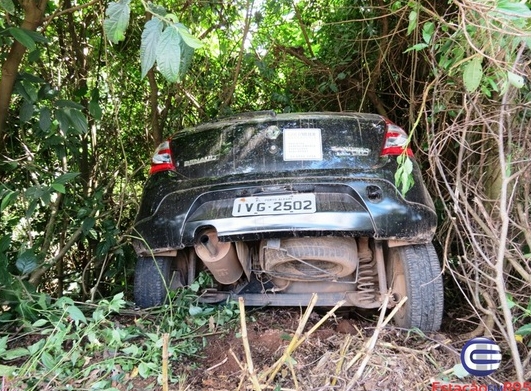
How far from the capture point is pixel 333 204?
2398 mm

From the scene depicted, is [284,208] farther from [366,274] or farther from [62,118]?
[62,118]

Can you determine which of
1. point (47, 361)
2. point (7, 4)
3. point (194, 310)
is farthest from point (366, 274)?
point (7, 4)

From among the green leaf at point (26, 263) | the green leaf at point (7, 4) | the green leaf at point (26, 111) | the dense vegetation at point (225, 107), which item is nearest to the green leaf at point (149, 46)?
the dense vegetation at point (225, 107)

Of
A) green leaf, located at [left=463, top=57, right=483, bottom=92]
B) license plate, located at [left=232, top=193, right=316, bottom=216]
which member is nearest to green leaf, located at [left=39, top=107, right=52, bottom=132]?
license plate, located at [left=232, top=193, right=316, bottom=216]

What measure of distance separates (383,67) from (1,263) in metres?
3.94

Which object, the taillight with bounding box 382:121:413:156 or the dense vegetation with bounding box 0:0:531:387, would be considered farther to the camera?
the taillight with bounding box 382:121:413:156

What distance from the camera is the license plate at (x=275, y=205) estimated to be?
7.84ft

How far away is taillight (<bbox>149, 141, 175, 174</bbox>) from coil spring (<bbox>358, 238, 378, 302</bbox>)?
48.5 inches

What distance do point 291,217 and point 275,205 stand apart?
0.12 m

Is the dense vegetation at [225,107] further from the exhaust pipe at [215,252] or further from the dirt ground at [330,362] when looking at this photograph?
the exhaust pipe at [215,252]

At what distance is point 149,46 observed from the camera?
5.15 feet

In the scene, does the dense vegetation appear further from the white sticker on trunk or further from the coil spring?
the white sticker on trunk

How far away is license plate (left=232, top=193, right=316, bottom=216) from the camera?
2.39m

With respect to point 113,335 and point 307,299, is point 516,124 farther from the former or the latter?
point 113,335
